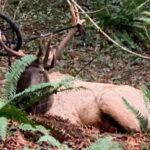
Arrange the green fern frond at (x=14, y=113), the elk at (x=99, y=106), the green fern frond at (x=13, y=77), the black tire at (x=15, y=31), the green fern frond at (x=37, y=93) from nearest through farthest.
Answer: the green fern frond at (x=14, y=113), the green fern frond at (x=13, y=77), the green fern frond at (x=37, y=93), the black tire at (x=15, y=31), the elk at (x=99, y=106)

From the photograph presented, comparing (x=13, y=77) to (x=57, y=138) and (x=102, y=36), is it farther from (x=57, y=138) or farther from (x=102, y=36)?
(x=102, y=36)

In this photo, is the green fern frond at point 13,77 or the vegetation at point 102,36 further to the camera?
the vegetation at point 102,36

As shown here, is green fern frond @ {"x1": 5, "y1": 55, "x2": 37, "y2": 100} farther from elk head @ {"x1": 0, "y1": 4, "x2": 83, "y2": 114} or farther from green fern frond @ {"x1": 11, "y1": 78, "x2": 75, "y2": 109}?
elk head @ {"x1": 0, "y1": 4, "x2": 83, "y2": 114}

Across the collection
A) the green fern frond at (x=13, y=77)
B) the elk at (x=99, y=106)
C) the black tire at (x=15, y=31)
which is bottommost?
the elk at (x=99, y=106)

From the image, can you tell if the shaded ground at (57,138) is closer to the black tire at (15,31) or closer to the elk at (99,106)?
the black tire at (15,31)

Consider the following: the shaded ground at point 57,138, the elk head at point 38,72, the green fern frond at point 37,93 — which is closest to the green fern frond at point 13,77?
the green fern frond at point 37,93

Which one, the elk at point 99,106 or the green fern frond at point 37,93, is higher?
the green fern frond at point 37,93

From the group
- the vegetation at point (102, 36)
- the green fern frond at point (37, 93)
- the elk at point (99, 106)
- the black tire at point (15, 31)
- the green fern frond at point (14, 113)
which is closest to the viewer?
the green fern frond at point (14, 113)

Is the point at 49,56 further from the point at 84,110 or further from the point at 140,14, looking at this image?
the point at 140,14

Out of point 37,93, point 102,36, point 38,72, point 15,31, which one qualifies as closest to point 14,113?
point 37,93

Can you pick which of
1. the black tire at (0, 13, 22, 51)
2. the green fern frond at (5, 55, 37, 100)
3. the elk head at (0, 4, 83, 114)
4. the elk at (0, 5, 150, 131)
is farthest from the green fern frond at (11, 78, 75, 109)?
the elk at (0, 5, 150, 131)

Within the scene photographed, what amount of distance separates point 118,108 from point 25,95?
2.65m

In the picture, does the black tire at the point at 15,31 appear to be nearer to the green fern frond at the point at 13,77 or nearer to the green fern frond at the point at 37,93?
the green fern frond at the point at 13,77

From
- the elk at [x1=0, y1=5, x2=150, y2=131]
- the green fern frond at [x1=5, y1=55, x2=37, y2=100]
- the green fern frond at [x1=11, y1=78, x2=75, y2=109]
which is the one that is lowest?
the elk at [x1=0, y1=5, x2=150, y2=131]
